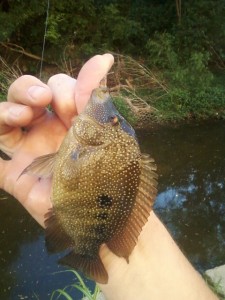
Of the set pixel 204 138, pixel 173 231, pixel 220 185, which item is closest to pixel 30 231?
pixel 173 231

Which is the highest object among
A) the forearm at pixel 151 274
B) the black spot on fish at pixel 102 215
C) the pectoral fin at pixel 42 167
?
the pectoral fin at pixel 42 167

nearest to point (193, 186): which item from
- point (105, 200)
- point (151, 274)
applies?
point (151, 274)

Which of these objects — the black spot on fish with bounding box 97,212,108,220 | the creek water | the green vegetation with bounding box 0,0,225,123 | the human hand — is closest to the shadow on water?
the creek water

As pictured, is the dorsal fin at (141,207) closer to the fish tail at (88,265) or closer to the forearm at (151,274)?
the fish tail at (88,265)

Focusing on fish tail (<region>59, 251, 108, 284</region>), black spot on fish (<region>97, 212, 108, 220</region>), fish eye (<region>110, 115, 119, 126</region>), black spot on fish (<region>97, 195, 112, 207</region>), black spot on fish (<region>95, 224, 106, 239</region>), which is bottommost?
fish tail (<region>59, 251, 108, 284</region>)

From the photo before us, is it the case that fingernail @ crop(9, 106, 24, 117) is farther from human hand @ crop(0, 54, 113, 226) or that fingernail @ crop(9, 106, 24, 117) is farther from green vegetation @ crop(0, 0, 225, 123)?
green vegetation @ crop(0, 0, 225, 123)

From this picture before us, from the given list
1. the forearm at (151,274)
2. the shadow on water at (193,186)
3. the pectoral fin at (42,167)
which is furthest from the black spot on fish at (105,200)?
the shadow on water at (193,186)
